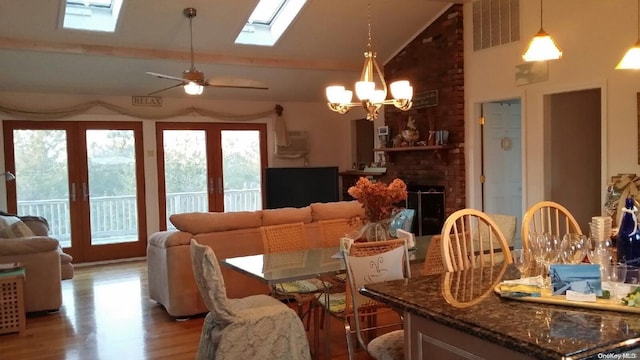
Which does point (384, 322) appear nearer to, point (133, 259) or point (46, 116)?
point (133, 259)

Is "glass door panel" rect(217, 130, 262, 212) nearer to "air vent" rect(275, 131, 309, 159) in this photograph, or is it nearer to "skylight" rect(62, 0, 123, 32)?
"air vent" rect(275, 131, 309, 159)

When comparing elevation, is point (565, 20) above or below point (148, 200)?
above

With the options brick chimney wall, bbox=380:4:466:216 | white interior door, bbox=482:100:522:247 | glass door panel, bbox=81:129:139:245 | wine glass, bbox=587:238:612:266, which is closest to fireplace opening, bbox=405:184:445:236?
brick chimney wall, bbox=380:4:466:216

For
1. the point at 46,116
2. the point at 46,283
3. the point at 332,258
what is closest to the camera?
the point at 332,258

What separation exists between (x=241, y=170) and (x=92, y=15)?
3461 mm

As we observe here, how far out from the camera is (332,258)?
3.66 meters

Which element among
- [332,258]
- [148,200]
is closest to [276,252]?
[332,258]

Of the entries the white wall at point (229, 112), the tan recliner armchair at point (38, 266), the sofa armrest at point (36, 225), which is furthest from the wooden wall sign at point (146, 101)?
the tan recliner armchair at point (38, 266)

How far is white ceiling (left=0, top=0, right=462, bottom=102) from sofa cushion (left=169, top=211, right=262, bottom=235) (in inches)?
102

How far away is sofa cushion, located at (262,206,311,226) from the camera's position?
4.89m

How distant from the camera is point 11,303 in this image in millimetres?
4535

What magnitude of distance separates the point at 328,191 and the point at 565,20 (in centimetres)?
457

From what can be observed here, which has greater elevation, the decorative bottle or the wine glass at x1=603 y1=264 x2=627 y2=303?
the decorative bottle

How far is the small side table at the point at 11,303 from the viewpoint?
14.9ft
